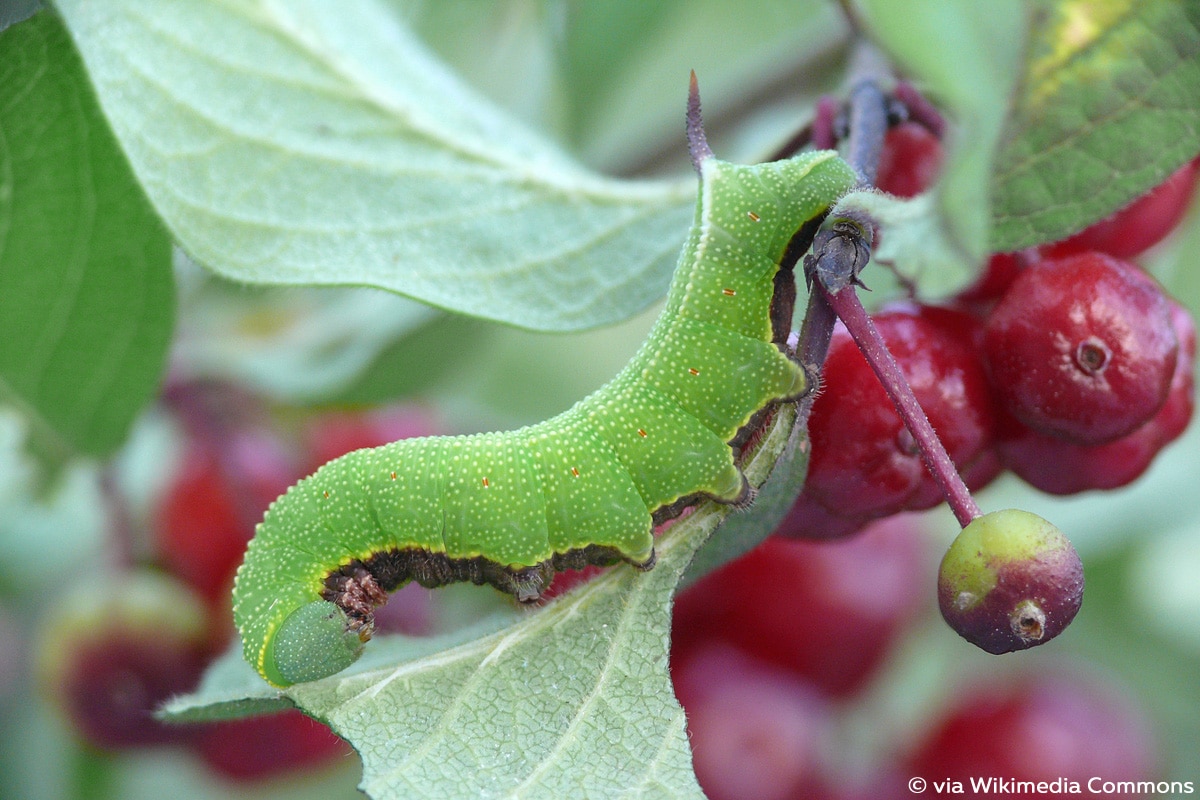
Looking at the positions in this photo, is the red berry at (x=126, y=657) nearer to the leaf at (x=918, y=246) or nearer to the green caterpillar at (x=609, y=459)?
the green caterpillar at (x=609, y=459)

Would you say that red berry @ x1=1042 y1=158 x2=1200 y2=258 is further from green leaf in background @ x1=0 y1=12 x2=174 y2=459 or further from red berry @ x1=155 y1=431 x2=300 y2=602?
red berry @ x1=155 y1=431 x2=300 y2=602

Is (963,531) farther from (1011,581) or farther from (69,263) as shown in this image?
(69,263)

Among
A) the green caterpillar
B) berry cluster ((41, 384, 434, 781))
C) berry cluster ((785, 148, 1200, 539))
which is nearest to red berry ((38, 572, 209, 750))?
berry cluster ((41, 384, 434, 781))

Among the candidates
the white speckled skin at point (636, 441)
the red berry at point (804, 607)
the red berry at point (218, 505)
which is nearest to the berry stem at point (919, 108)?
the white speckled skin at point (636, 441)

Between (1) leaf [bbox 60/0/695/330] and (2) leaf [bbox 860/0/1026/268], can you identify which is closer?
(2) leaf [bbox 860/0/1026/268]

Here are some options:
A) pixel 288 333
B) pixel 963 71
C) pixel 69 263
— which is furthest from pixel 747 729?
pixel 288 333

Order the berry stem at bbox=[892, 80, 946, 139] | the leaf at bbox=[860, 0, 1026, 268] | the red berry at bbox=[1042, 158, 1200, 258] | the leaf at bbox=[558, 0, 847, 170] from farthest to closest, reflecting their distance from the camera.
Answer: the leaf at bbox=[558, 0, 847, 170] → the red berry at bbox=[1042, 158, 1200, 258] → the berry stem at bbox=[892, 80, 946, 139] → the leaf at bbox=[860, 0, 1026, 268]

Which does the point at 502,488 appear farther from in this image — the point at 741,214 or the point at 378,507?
the point at 741,214
